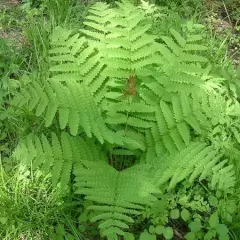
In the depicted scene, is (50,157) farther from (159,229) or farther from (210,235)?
(210,235)

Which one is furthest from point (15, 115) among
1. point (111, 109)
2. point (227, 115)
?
point (227, 115)

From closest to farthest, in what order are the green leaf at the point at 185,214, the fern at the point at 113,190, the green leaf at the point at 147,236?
the fern at the point at 113,190 < the green leaf at the point at 147,236 < the green leaf at the point at 185,214

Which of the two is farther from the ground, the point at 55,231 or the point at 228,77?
the point at 228,77

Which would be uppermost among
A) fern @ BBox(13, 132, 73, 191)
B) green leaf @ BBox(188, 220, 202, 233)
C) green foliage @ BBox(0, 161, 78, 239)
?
fern @ BBox(13, 132, 73, 191)

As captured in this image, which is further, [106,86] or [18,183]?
[106,86]

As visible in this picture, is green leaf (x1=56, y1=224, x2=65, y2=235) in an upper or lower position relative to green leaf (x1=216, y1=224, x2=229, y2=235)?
upper

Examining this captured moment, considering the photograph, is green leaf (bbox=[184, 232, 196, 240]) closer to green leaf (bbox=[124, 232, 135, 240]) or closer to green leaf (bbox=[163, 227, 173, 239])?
green leaf (bbox=[163, 227, 173, 239])

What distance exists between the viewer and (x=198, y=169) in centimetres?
225

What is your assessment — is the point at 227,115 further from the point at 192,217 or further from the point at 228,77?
the point at 192,217

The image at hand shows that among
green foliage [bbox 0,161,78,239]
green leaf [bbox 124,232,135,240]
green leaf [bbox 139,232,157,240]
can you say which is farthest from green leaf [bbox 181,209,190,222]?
green foliage [bbox 0,161,78,239]

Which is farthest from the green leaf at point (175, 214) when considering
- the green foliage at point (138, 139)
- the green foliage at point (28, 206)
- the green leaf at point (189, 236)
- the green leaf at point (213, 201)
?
the green foliage at point (28, 206)

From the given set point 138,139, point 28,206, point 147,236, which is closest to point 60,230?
point 28,206

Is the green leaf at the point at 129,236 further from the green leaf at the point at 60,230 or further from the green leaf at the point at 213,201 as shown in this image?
the green leaf at the point at 213,201

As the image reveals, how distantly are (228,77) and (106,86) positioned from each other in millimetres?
1030
